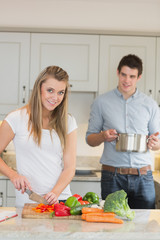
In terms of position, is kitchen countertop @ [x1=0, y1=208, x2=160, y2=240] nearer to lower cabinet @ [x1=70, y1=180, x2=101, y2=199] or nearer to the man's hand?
the man's hand

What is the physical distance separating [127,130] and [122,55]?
47.3 inches

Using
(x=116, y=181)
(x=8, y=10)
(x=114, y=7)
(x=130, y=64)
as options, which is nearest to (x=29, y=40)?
(x=8, y=10)

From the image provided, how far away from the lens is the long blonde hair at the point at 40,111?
7.09 ft

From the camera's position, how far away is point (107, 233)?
1595 mm

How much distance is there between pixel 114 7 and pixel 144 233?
3052 mm

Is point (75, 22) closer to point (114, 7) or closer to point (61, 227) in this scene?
point (114, 7)

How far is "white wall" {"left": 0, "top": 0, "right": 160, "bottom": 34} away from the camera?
4.08 metres

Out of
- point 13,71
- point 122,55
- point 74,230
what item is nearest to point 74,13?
point 122,55

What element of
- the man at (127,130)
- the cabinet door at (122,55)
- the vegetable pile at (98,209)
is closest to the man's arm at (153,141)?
the man at (127,130)

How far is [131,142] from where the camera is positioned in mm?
2678

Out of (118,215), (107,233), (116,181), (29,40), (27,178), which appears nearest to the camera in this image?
(107,233)

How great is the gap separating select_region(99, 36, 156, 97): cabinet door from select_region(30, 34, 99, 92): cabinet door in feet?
0.27

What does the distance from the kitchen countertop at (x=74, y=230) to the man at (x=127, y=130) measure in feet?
3.33

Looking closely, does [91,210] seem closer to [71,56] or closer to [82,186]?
[82,186]
